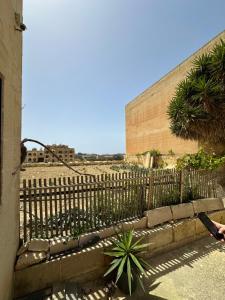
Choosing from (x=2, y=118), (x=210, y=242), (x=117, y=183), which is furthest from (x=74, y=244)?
(x=210, y=242)

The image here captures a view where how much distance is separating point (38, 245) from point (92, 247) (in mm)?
1038

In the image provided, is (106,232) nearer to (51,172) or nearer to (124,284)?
(124,284)

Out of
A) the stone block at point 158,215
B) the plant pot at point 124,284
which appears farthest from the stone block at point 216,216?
the plant pot at point 124,284

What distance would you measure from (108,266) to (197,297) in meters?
1.68

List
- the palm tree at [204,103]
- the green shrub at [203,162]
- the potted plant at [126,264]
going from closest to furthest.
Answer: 1. the potted plant at [126,264]
2. the palm tree at [204,103]
3. the green shrub at [203,162]

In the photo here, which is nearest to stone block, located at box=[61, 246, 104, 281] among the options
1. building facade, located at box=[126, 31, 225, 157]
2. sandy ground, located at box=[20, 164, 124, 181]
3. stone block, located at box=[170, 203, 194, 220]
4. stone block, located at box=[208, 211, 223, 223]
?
stone block, located at box=[170, 203, 194, 220]

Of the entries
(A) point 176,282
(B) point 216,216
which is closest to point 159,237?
(A) point 176,282

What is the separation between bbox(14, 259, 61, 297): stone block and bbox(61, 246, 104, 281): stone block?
0.43 ft

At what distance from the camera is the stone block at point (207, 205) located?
20.6ft

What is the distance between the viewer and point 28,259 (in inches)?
146

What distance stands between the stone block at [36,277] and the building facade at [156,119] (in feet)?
47.9

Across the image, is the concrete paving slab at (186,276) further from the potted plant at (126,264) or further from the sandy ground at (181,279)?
the potted plant at (126,264)

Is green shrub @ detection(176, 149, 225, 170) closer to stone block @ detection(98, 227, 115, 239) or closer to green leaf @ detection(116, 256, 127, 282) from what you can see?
stone block @ detection(98, 227, 115, 239)

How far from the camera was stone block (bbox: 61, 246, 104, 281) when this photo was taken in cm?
396
